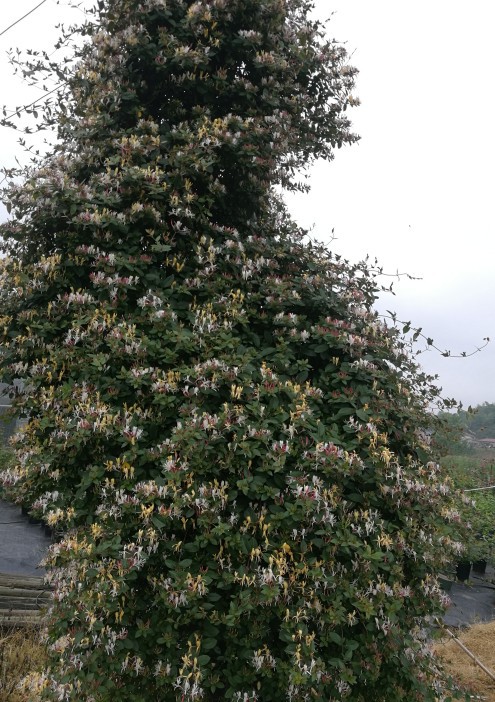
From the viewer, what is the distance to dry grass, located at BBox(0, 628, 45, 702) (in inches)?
158

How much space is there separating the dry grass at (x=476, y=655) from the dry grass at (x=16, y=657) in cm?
332

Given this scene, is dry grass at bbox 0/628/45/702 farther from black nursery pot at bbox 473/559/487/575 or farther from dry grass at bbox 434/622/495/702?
black nursery pot at bbox 473/559/487/575

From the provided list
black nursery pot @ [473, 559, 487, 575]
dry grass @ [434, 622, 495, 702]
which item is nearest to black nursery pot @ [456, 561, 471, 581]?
black nursery pot @ [473, 559, 487, 575]

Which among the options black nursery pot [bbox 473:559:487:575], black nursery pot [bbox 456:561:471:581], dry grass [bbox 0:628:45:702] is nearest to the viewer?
dry grass [bbox 0:628:45:702]

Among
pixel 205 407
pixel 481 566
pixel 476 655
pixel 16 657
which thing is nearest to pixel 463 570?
pixel 481 566

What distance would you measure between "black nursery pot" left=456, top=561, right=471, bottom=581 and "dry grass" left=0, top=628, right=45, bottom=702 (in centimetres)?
837

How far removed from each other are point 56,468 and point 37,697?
1.38 meters

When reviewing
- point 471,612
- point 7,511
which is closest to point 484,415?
point 471,612

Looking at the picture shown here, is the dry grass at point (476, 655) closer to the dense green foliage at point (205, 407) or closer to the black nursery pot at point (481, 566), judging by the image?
the dense green foliage at point (205, 407)

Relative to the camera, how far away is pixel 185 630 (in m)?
2.72

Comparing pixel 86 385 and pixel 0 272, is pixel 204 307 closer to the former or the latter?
pixel 86 385

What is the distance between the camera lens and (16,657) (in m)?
4.54

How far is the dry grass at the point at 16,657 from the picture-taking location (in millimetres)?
4023

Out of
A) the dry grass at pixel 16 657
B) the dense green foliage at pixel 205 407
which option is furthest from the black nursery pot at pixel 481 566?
the dry grass at pixel 16 657
